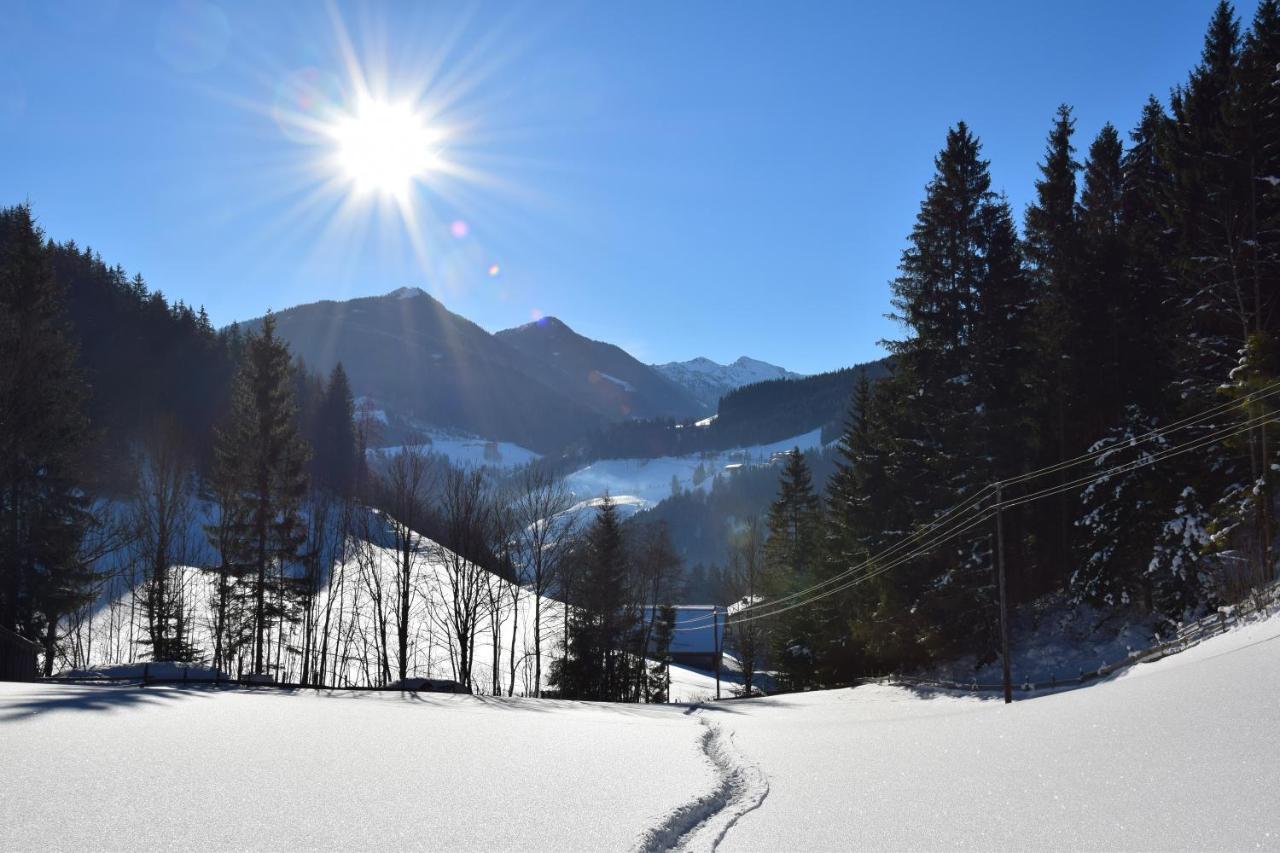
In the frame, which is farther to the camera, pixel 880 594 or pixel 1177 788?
pixel 880 594

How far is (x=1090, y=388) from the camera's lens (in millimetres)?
27953

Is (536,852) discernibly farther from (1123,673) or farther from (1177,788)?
(1123,673)

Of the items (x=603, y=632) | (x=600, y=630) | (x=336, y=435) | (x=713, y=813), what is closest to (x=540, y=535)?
(x=600, y=630)

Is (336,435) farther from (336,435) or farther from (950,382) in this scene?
(950,382)

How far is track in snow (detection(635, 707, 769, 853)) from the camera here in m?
5.13

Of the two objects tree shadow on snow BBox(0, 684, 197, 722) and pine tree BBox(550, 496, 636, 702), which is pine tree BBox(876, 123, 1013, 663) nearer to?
pine tree BBox(550, 496, 636, 702)

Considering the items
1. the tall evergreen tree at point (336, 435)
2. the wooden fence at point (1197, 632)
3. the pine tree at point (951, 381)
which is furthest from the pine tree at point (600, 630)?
the tall evergreen tree at point (336, 435)

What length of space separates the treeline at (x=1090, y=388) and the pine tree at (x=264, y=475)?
25.6m

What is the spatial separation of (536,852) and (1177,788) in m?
4.93

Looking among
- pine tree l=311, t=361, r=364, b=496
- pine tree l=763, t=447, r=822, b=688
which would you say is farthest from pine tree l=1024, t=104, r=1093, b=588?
pine tree l=311, t=361, r=364, b=496

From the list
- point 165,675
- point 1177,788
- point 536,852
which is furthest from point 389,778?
point 165,675

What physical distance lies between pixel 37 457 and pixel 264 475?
828 centimetres

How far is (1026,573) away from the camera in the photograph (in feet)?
98.0

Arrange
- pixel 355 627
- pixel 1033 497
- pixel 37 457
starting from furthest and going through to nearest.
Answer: pixel 355 627, pixel 37 457, pixel 1033 497
